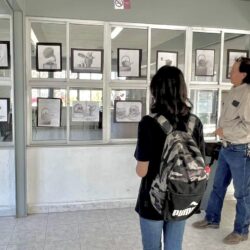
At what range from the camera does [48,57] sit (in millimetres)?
3154

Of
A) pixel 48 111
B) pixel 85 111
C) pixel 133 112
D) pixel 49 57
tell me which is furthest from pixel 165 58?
pixel 48 111

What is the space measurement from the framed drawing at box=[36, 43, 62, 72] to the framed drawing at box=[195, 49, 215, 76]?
1.53 meters

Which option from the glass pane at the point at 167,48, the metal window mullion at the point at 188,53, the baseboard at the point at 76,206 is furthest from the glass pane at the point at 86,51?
the baseboard at the point at 76,206

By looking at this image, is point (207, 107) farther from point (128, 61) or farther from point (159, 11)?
point (159, 11)

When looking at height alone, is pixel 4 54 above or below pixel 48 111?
above

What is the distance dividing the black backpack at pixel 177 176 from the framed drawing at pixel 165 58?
6.65 feet

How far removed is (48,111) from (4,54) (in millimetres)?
696

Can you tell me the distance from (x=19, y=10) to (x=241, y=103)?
2156mm

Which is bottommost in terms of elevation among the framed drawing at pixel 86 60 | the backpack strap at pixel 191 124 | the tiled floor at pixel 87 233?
the tiled floor at pixel 87 233

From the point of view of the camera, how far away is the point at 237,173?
2623mm

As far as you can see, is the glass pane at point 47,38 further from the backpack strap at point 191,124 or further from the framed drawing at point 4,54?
the backpack strap at point 191,124

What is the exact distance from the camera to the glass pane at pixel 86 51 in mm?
3195

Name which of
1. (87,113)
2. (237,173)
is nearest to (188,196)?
(237,173)

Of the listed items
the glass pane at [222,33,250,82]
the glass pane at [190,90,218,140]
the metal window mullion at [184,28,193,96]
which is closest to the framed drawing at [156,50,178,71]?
the metal window mullion at [184,28,193,96]
